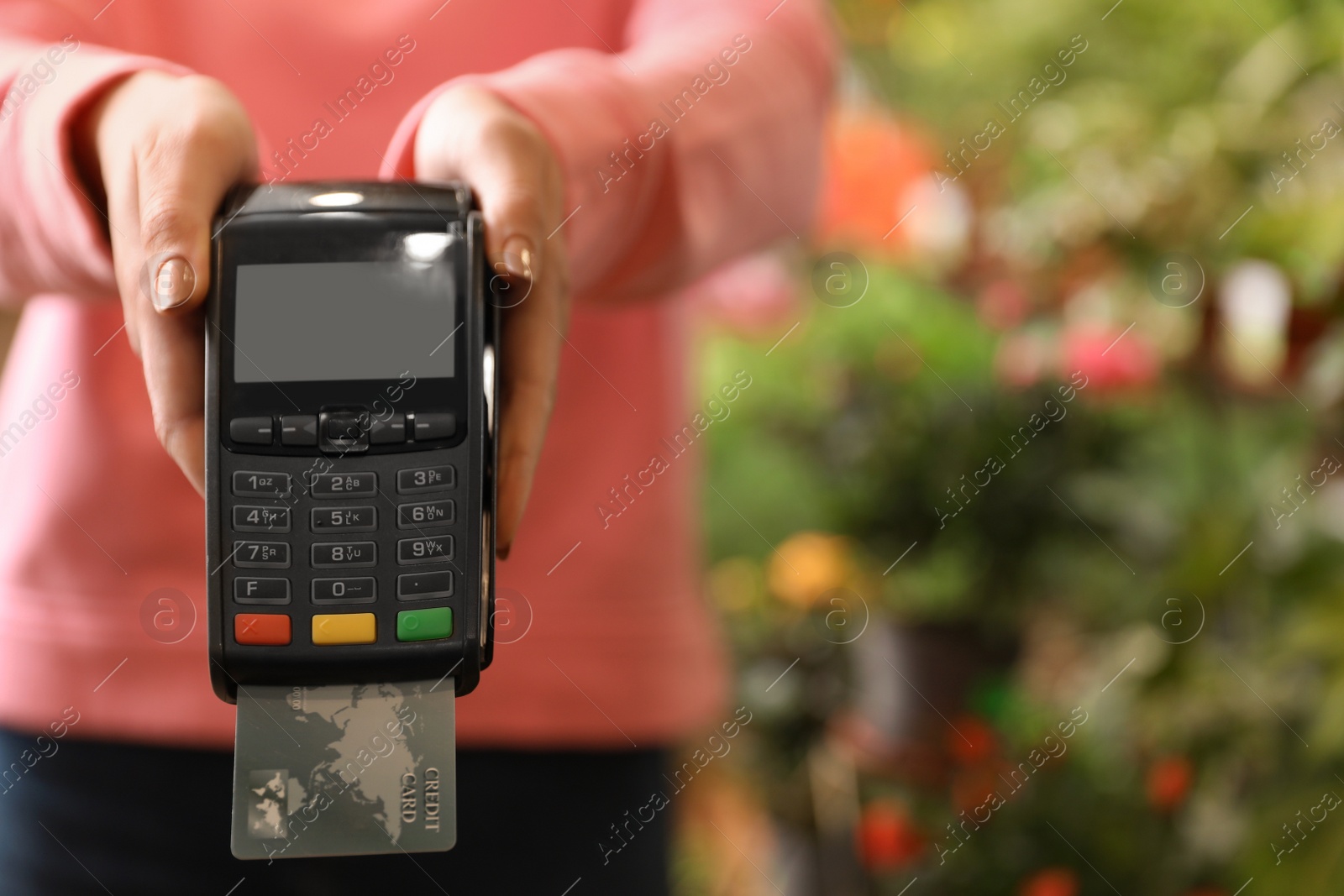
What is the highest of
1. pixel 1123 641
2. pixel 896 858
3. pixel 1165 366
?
pixel 1165 366

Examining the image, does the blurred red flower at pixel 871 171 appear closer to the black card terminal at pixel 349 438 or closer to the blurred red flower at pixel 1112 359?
the blurred red flower at pixel 1112 359

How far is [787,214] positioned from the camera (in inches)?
14.2

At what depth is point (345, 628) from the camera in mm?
202

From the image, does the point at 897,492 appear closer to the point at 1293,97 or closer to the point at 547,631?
the point at 1293,97

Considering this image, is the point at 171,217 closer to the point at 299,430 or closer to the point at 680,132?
the point at 299,430

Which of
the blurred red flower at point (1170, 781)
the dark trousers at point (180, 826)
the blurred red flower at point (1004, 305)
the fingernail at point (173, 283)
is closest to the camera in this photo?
the fingernail at point (173, 283)

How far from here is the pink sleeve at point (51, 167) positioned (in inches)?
8.8

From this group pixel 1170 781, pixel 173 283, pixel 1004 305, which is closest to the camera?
pixel 173 283

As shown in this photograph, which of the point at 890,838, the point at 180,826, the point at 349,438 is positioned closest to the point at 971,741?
the point at 890,838

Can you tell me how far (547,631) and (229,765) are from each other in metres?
0.11

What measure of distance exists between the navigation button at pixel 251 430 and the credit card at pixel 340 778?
0.15 ft

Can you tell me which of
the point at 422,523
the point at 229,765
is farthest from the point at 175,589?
the point at 422,523

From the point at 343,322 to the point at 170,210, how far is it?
0.12 ft

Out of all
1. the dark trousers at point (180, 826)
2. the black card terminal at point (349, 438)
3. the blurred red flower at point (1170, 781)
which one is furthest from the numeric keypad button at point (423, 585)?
the blurred red flower at point (1170, 781)
